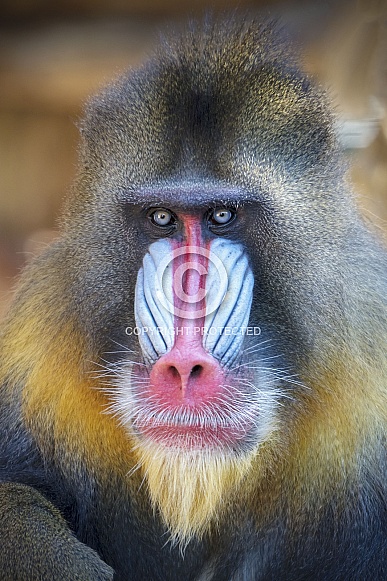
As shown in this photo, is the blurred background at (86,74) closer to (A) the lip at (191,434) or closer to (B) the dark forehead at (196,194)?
(B) the dark forehead at (196,194)

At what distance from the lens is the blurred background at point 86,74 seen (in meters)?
2.94

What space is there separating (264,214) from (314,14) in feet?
3.59

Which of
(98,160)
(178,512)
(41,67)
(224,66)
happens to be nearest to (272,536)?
(178,512)

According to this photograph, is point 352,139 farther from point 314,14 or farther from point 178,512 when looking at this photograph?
point 178,512

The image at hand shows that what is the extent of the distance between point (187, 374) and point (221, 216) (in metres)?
0.47

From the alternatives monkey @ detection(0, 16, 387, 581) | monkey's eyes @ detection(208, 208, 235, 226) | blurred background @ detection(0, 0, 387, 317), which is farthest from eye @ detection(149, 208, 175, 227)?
blurred background @ detection(0, 0, 387, 317)

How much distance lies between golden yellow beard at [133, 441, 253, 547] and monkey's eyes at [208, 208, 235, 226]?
62 centimetres

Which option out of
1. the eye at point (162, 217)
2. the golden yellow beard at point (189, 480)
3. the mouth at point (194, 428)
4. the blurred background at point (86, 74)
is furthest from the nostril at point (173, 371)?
the blurred background at point (86, 74)

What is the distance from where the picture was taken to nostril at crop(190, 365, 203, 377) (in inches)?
85.3

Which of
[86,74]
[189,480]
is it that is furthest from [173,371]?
[86,74]

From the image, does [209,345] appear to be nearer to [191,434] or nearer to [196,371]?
[196,371]

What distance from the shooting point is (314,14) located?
3.07 m

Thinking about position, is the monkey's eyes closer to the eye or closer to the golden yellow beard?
the eye

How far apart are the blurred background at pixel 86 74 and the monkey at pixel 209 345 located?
0.31 m
